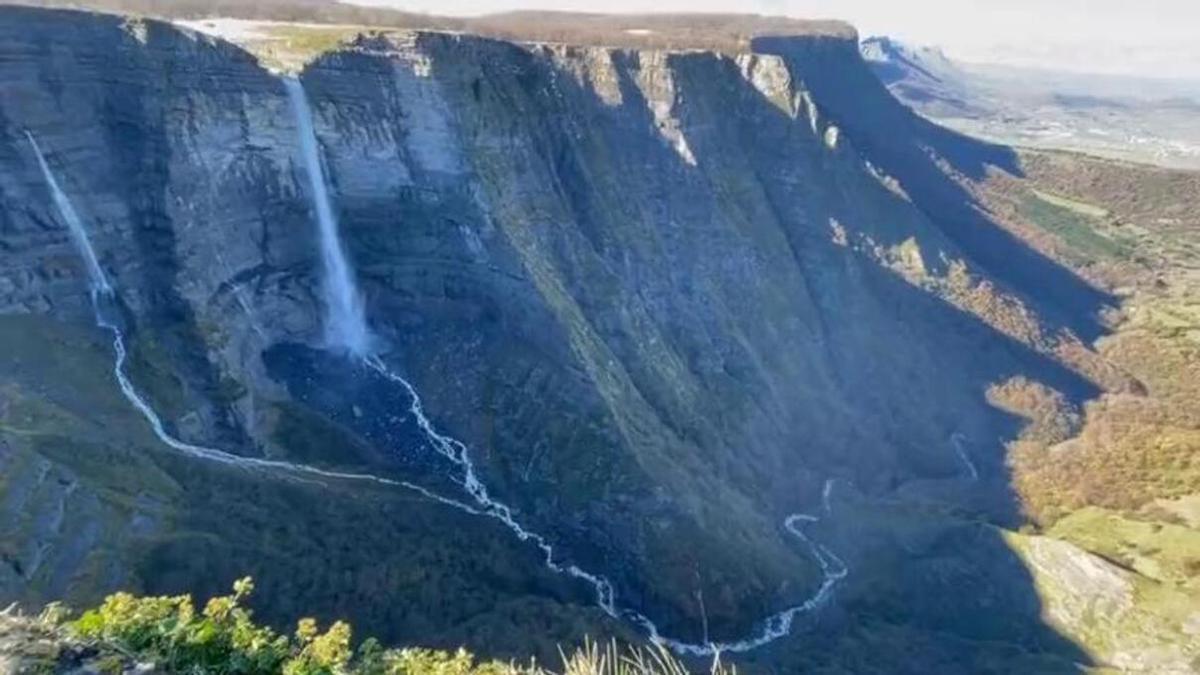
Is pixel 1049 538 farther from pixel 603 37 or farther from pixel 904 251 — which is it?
pixel 603 37

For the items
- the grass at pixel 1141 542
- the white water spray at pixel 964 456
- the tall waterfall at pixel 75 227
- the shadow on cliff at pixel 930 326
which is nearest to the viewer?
the tall waterfall at pixel 75 227

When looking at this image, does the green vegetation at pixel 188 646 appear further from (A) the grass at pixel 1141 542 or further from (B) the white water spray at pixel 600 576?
(A) the grass at pixel 1141 542

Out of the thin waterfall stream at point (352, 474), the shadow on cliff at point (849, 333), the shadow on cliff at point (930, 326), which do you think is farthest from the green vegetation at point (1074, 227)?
the thin waterfall stream at point (352, 474)

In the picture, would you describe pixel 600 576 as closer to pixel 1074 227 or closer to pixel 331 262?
pixel 331 262

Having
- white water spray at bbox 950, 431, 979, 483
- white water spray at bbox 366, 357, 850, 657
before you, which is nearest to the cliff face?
white water spray at bbox 950, 431, 979, 483

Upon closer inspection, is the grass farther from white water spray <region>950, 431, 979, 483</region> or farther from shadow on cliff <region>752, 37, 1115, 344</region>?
shadow on cliff <region>752, 37, 1115, 344</region>
